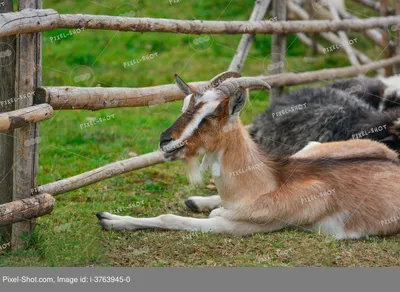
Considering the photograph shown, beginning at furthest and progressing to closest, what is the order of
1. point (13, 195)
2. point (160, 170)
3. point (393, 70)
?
point (393, 70), point (160, 170), point (13, 195)

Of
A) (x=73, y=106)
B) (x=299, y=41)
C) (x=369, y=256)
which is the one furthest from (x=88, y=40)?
(x=369, y=256)

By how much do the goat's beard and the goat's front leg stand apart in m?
0.37

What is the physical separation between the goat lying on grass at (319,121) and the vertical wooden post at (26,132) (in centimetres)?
374

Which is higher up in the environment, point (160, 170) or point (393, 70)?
point (393, 70)

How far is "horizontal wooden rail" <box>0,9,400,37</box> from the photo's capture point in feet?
17.8

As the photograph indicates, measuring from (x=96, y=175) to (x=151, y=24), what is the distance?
5.54 ft

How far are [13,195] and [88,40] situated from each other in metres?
8.64

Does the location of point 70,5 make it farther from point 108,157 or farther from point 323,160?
point 323,160

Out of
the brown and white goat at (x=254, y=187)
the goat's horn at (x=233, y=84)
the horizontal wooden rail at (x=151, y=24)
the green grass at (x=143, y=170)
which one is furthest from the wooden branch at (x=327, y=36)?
the goat's horn at (x=233, y=84)

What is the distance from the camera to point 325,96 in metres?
9.07

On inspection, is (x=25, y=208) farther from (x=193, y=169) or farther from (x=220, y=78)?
(x=220, y=78)

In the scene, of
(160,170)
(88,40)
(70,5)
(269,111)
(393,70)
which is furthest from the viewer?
(70,5)

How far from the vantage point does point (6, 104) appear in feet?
18.7

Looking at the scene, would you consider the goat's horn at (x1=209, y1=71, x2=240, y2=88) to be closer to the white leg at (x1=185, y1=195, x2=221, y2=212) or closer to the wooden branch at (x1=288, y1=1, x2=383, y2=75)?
the white leg at (x1=185, y1=195, x2=221, y2=212)
